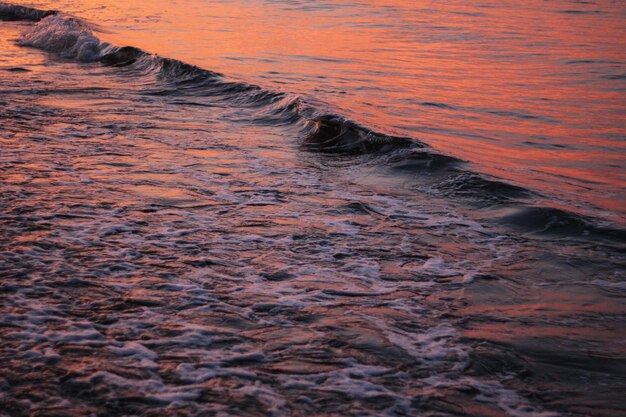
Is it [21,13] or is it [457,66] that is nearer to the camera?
[457,66]

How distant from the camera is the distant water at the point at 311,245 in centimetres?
372

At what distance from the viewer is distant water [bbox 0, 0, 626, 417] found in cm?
372

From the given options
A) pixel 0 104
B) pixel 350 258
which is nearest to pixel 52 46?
pixel 0 104

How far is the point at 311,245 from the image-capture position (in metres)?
5.73

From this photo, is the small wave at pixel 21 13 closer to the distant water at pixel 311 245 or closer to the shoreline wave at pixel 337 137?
the shoreline wave at pixel 337 137

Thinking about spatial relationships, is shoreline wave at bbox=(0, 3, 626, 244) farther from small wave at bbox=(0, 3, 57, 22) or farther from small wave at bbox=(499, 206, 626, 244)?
small wave at bbox=(0, 3, 57, 22)

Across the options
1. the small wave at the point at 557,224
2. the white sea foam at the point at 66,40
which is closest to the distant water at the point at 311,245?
the small wave at the point at 557,224

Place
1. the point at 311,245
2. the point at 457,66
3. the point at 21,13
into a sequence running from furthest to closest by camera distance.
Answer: the point at 21,13, the point at 457,66, the point at 311,245

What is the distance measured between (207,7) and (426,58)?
48.8ft

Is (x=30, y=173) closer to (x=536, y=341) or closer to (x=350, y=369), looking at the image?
(x=350, y=369)

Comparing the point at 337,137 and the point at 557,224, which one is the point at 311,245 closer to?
the point at 557,224

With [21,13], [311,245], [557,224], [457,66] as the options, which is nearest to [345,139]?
[557,224]

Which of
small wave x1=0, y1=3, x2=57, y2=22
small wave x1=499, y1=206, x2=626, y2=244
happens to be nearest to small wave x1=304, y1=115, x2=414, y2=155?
small wave x1=499, y1=206, x2=626, y2=244

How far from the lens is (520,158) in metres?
8.90
